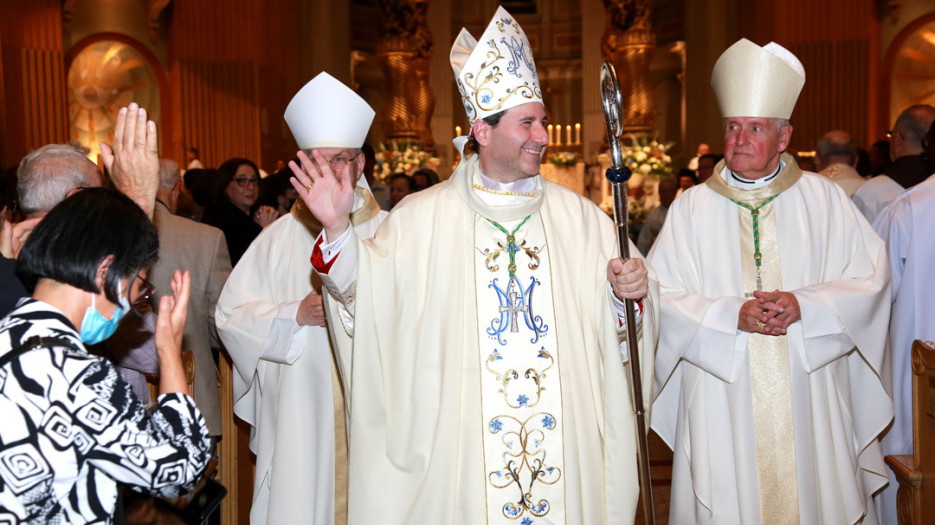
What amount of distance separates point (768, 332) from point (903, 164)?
2.60 meters

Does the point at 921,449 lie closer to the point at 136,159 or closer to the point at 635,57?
the point at 136,159

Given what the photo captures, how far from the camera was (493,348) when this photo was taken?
3547 mm

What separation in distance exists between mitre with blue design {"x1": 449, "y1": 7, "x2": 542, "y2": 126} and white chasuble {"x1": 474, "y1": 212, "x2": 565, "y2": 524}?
1.81ft

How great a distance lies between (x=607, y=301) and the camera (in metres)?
3.56

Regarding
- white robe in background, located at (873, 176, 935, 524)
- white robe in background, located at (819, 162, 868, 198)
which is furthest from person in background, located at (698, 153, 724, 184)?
white robe in background, located at (873, 176, 935, 524)

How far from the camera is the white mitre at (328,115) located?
430cm

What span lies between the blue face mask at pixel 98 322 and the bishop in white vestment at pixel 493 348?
92 centimetres

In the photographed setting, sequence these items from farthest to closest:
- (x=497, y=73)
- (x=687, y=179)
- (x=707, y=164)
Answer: (x=687, y=179) < (x=707, y=164) < (x=497, y=73)

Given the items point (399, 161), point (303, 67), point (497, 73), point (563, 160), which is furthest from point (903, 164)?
point (303, 67)

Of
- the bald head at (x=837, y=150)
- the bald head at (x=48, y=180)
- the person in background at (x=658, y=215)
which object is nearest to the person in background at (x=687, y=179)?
the person in background at (x=658, y=215)

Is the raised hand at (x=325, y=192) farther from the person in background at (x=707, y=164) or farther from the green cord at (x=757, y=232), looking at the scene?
the person in background at (x=707, y=164)

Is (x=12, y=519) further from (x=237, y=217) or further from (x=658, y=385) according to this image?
(x=237, y=217)

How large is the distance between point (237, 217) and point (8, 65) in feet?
18.6

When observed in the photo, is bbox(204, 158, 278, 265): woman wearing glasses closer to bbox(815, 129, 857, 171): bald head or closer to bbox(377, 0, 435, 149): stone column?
bbox(815, 129, 857, 171): bald head
